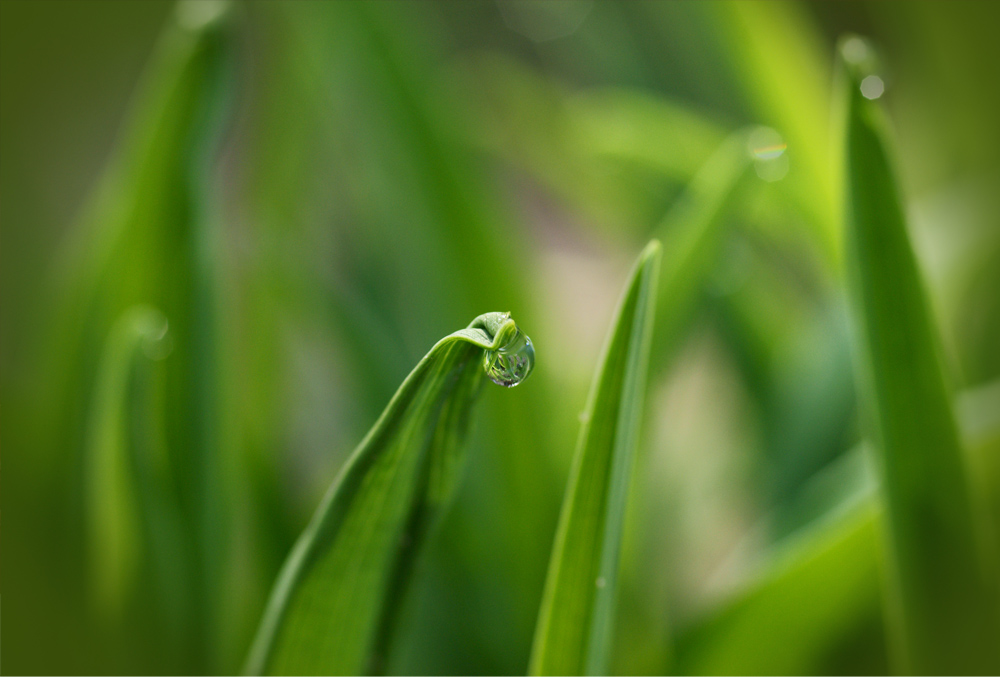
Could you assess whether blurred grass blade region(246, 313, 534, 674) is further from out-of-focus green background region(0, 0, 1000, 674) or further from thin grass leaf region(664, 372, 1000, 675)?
thin grass leaf region(664, 372, 1000, 675)

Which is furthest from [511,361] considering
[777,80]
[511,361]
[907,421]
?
[777,80]

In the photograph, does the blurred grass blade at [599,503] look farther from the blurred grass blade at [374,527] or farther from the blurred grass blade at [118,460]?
the blurred grass blade at [118,460]

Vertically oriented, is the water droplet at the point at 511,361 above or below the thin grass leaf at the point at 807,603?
above

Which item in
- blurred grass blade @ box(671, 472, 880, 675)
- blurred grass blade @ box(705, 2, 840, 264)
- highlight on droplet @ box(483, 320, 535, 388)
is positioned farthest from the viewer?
blurred grass blade @ box(705, 2, 840, 264)

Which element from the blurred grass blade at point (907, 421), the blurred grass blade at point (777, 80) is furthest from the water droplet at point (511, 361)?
the blurred grass blade at point (777, 80)

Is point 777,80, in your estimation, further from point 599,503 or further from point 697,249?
point 599,503

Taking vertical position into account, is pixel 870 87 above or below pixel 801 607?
above

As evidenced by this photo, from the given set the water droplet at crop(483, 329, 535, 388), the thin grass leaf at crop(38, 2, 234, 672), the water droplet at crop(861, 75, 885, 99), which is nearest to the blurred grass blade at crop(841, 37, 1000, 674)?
the water droplet at crop(861, 75, 885, 99)
